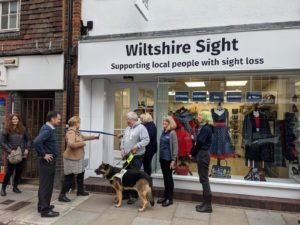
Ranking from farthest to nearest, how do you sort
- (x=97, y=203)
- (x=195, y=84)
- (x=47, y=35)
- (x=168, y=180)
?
(x=47, y=35) → (x=195, y=84) → (x=97, y=203) → (x=168, y=180)

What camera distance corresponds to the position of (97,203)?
632 cm

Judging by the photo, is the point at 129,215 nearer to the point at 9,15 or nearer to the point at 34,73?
the point at 34,73

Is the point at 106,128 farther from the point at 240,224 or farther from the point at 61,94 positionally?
the point at 240,224

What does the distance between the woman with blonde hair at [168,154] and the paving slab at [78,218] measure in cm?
146

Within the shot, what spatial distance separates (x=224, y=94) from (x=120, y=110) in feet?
8.84

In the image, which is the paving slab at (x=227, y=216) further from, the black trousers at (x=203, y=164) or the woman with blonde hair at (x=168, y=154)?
the woman with blonde hair at (x=168, y=154)

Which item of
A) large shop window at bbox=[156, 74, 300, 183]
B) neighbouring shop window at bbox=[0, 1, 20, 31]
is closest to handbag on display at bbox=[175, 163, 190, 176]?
large shop window at bbox=[156, 74, 300, 183]

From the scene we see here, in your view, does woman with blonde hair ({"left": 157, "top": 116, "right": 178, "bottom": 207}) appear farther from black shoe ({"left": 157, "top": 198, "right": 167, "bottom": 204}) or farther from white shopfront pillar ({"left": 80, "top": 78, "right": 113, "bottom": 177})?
white shopfront pillar ({"left": 80, "top": 78, "right": 113, "bottom": 177})

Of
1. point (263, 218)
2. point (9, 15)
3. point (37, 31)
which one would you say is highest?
point (9, 15)

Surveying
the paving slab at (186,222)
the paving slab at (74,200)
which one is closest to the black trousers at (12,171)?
the paving slab at (74,200)

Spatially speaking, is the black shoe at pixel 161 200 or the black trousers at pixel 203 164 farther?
the black shoe at pixel 161 200

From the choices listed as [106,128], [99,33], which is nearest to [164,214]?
[106,128]

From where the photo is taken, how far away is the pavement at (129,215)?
534 cm

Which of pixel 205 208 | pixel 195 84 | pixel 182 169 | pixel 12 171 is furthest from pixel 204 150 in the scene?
pixel 12 171
